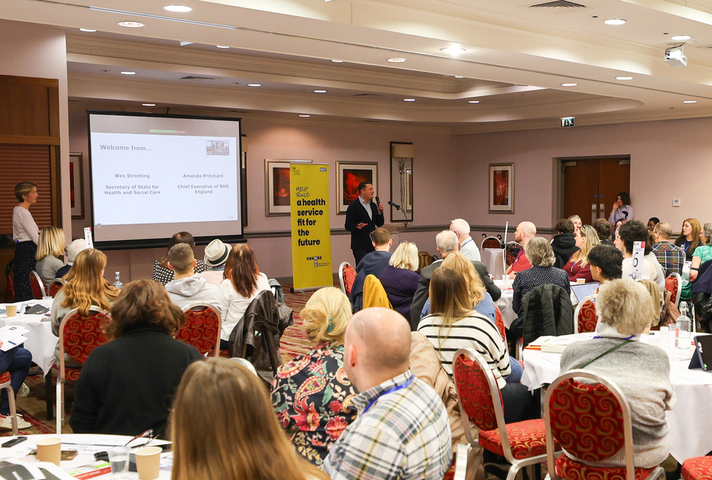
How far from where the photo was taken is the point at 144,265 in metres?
11.1

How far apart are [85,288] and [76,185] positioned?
663 cm

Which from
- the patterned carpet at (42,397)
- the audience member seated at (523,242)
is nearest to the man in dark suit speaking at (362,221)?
the patterned carpet at (42,397)

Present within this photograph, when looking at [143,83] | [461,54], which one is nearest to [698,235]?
[461,54]

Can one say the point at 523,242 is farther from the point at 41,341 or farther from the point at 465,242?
the point at 41,341

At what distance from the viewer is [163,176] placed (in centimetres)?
1045

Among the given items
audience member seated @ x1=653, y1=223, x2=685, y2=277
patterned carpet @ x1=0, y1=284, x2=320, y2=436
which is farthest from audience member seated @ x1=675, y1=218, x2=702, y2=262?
patterned carpet @ x1=0, y1=284, x2=320, y2=436

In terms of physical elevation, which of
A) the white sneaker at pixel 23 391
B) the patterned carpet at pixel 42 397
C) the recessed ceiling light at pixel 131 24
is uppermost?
the recessed ceiling light at pixel 131 24

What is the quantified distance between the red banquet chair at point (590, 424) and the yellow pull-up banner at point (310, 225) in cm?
850

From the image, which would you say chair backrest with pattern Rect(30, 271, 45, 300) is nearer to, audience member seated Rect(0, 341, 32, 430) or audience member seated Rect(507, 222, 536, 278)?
audience member seated Rect(0, 341, 32, 430)

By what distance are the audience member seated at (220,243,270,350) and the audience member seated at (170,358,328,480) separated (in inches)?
147

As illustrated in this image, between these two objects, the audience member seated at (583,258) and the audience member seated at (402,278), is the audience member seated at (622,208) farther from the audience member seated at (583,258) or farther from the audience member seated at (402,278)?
the audience member seated at (402,278)

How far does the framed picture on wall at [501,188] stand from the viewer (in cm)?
1437

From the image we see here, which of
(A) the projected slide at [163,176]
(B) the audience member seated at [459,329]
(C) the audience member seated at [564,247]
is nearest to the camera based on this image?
(B) the audience member seated at [459,329]

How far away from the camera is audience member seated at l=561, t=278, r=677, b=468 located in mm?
2766
